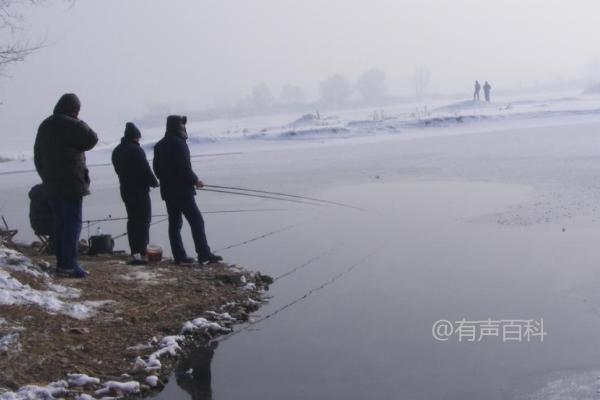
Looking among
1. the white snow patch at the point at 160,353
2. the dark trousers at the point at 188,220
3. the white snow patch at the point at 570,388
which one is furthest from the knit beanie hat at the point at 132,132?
the white snow patch at the point at 570,388

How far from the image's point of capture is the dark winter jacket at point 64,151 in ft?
24.9

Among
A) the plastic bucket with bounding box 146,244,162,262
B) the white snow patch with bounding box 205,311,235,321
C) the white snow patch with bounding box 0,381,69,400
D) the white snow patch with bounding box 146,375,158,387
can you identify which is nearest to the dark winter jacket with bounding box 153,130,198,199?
the plastic bucket with bounding box 146,244,162,262

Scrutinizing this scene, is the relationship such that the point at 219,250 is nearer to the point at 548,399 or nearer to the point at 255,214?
the point at 255,214

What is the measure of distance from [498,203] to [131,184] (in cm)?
665

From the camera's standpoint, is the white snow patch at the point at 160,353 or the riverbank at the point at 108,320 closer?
the riverbank at the point at 108,320

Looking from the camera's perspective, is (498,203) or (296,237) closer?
(296,237)

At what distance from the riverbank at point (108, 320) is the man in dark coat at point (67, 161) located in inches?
23.2

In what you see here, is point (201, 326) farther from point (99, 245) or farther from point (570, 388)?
point (99, 245)

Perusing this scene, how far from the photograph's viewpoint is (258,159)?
2523 cm

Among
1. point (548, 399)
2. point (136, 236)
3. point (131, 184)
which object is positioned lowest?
point (548, 399)

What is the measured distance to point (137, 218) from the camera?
9.09m

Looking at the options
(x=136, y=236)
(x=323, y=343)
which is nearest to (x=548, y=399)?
(x=323, y=343)

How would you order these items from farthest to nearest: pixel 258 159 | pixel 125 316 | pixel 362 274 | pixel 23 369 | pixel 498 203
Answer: pixel 258 159, pixel 498 203, pixel 362 274, pixel 125 316, pixel 23 369

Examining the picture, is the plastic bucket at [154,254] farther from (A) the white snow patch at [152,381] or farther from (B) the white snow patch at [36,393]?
(B) the white snow patch at [36,393]
